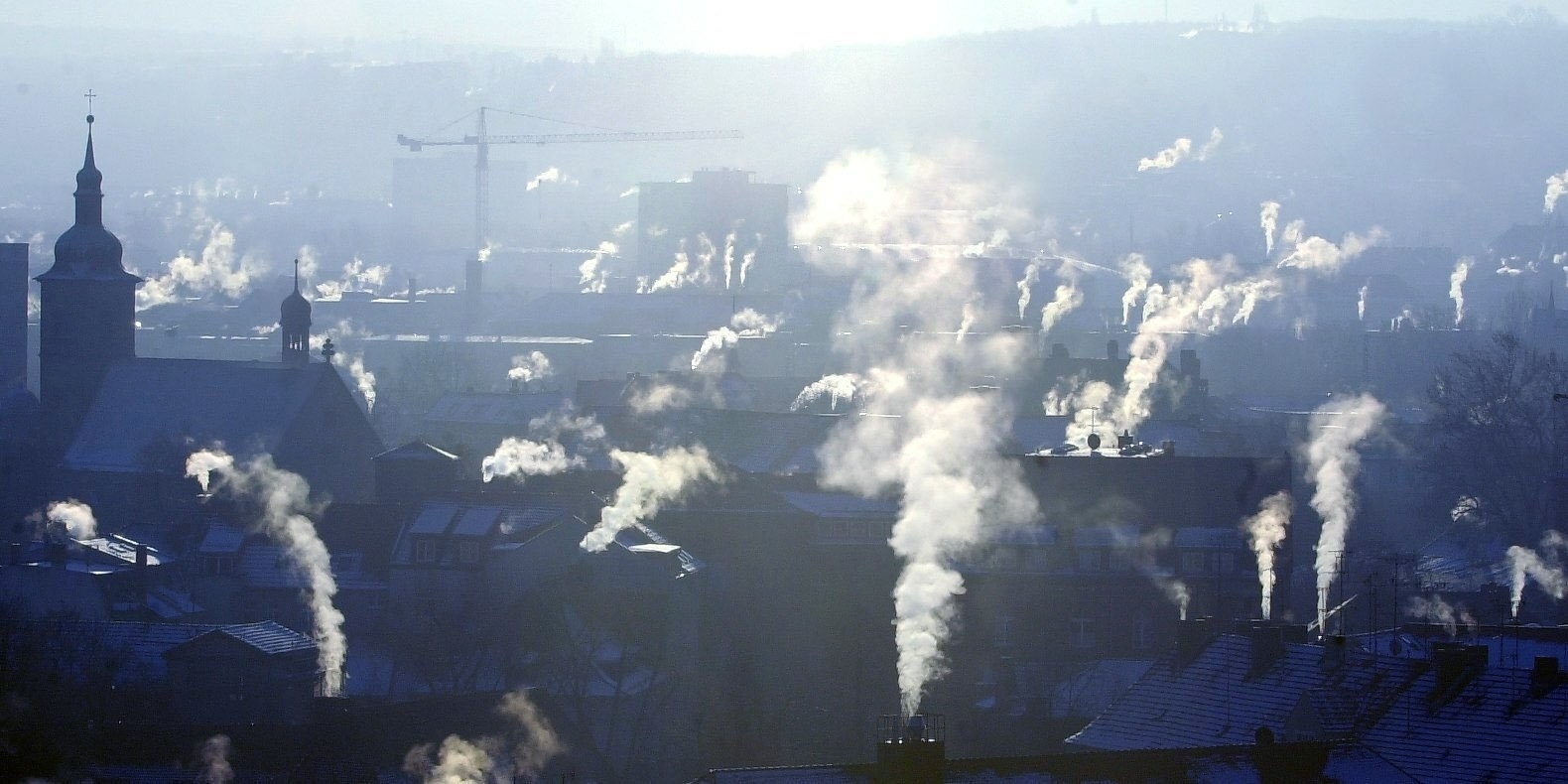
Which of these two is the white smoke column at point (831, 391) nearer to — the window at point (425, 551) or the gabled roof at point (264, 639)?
the window at point (425, 551)

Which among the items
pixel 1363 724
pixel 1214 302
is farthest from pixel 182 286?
pixel 1363 724

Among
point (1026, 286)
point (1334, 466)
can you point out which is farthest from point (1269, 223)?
point (1334, 466)

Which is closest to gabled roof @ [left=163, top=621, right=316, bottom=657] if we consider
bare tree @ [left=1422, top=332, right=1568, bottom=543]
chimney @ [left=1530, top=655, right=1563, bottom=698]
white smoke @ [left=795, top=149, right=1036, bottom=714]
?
white smoke @ [left=795, top=149, right=1036, bottom=714]

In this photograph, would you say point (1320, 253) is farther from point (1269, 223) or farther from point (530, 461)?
point (530, 461)

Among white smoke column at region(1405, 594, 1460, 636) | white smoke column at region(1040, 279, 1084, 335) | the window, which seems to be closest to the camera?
white smoke column at region(1405, 594, 1460, 636)

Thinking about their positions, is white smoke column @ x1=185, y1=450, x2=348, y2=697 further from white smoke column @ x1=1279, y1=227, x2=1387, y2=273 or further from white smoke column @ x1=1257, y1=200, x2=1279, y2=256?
white smoke column @ x1=1257, y1=200, x2=1279, y2=256

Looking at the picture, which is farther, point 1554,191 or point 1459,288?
point 1554,191
